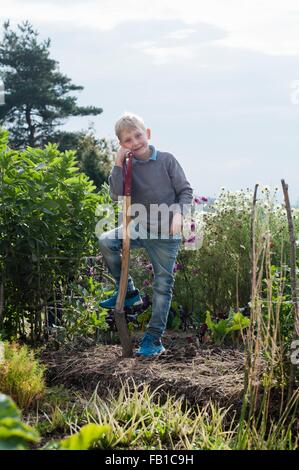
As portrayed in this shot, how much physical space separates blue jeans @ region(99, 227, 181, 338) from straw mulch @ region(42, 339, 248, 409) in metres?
0.36

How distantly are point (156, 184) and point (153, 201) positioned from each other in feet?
0.43

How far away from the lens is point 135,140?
5.39 m

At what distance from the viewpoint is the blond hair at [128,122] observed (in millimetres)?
5316

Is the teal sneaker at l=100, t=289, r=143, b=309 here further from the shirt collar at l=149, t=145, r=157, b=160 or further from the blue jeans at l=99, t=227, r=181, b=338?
the shirt collar at l=149, t=145, r=157, b=160

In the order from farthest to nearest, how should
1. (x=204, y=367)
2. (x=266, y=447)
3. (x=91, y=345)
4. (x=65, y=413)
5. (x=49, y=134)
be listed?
(x=49, y=134) < (x=91, y=345) < (x=204, y=367) < (x=65, y=413) < (x=266, y=447)

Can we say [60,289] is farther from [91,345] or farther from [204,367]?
[204,367]

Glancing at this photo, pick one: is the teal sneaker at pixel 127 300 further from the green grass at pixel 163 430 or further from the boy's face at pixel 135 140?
the green grass at pixel 163 430

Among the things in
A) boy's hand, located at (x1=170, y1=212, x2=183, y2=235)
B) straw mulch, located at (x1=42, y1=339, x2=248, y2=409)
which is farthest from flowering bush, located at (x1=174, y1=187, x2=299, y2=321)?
boy's hand, located at (x1=170, y1=212, x2=183, y2=235)

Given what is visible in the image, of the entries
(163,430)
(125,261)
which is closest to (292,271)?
(163,430)

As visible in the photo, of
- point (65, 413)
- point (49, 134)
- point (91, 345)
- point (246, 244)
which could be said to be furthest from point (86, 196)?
point (49, 134)

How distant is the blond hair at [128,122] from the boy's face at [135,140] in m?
0.03

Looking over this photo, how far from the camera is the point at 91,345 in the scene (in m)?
6.26

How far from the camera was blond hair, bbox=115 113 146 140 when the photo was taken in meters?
5.32
